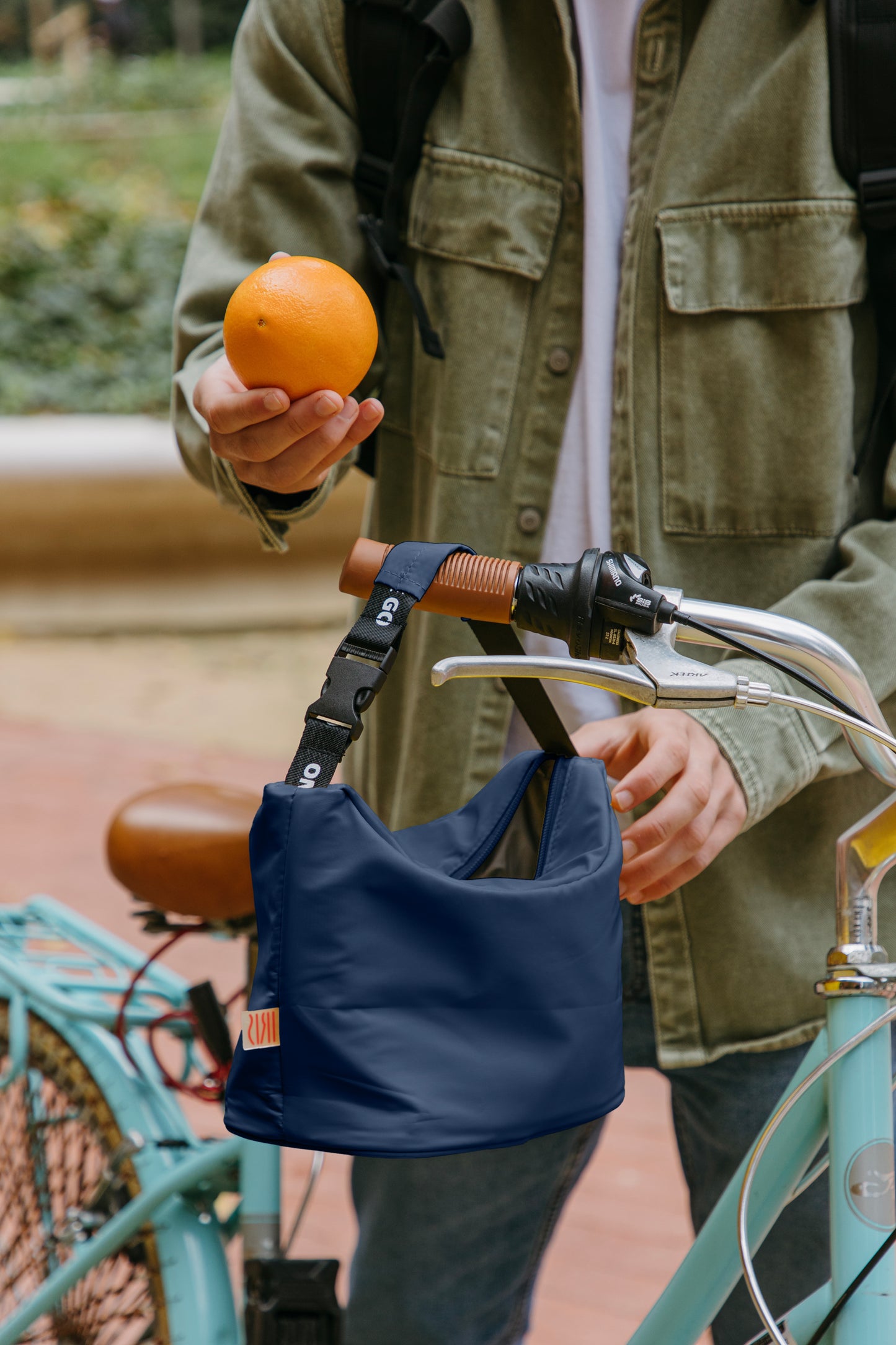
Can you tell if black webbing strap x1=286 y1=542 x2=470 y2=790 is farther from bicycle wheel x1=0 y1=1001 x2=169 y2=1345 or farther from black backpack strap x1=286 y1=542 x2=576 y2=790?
bicycle wheel x1=0 y1=1001 x2=169 y2=1345

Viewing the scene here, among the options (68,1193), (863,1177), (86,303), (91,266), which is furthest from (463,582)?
(91,266)

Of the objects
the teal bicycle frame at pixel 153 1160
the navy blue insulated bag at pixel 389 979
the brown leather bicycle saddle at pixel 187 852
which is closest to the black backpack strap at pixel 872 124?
the navy blue insulated bag at pixel 389 979

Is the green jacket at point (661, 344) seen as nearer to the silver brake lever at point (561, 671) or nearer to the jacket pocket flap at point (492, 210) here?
the jacket pocket flap at point (492, 210)

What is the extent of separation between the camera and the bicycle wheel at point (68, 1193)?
164cm

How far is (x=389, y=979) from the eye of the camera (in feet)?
2.56

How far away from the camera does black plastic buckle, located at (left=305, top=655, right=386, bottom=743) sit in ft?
2.59

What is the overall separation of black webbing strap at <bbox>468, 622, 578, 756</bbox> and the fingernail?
0.66 feet

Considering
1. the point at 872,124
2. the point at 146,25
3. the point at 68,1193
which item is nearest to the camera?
the point at 872,124

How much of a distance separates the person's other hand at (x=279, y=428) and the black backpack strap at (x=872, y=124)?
0.56 metres

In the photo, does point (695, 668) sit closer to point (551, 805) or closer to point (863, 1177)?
point (551, 805)

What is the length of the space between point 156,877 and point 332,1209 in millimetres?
1611

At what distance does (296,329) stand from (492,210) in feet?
1.49

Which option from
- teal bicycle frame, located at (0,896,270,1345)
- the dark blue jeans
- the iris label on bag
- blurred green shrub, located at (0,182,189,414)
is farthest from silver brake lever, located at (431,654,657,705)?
blurred green shrub, located at (0,182,189,414)

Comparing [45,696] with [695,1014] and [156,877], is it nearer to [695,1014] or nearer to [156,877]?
[156,877]
